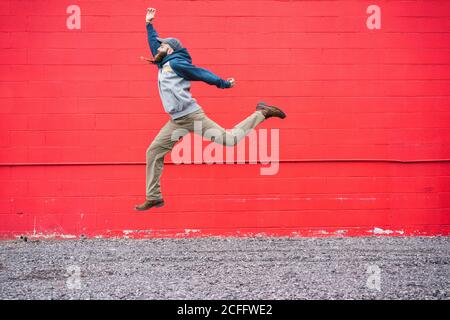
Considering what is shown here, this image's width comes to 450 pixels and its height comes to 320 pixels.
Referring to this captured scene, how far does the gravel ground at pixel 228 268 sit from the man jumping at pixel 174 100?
0.85 meters

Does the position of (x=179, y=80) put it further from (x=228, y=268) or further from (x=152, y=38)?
(x=228, y=268)

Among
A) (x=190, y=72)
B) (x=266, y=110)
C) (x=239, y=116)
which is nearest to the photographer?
(x=190, y=72)

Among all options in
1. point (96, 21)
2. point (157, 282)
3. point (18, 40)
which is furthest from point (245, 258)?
point (18, 40)

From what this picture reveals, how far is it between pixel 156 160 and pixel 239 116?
193 cm

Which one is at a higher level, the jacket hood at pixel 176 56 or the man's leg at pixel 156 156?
the jacket hood at pixel 176 56

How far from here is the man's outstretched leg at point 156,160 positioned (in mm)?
4934

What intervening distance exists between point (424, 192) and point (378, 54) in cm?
181

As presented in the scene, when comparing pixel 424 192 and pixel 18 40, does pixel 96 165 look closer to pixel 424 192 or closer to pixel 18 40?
pixel 18 40

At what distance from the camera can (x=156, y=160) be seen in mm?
5012

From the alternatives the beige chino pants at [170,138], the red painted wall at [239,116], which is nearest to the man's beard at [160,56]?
the beige chino pants at [170,138]

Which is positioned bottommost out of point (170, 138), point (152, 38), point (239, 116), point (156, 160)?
point (156, 160)

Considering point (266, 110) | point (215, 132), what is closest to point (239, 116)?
point (266, 110)

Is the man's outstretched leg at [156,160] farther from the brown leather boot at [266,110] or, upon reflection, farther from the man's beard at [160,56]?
the brown leather boot at [266,110]

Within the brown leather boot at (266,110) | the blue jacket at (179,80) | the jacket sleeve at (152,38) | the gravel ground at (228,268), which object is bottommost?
the gravel ground at (228,268)
